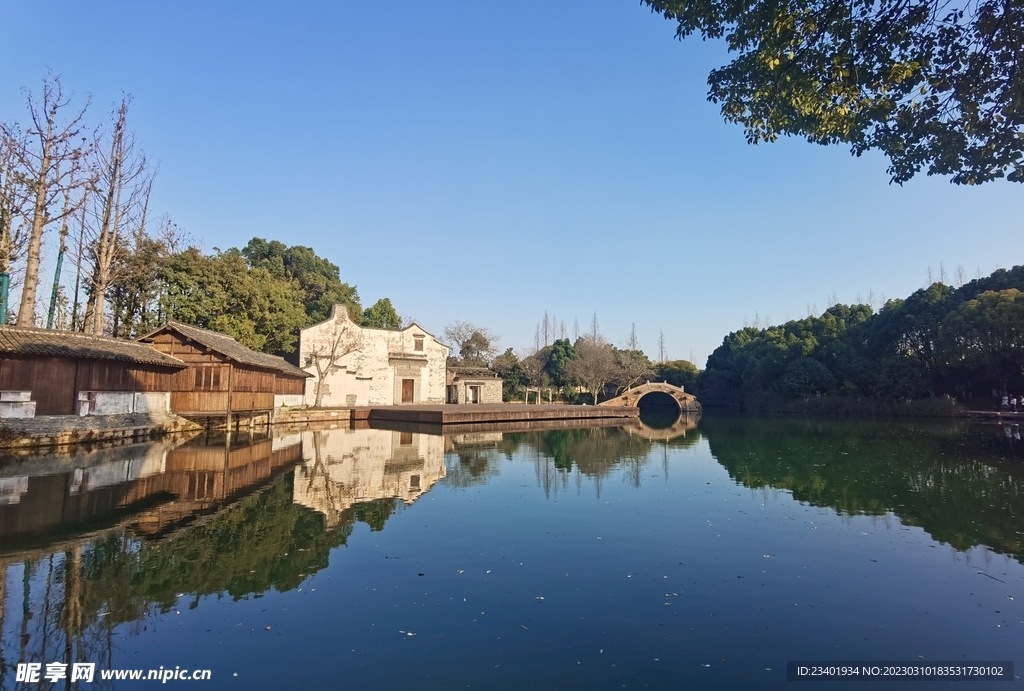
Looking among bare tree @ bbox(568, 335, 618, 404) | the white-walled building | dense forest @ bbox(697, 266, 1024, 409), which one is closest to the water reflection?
dense forest @ bbox(697, 266, 1024, 409)

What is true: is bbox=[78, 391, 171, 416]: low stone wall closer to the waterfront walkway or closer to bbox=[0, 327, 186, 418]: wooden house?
bbox=[0, 327, 186, 418]: wooden house

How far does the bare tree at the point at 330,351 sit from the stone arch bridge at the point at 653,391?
21.8 meters

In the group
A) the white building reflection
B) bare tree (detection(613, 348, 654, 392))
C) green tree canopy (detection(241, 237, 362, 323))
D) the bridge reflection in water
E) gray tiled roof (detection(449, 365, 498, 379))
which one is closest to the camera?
the bridge reflection in water

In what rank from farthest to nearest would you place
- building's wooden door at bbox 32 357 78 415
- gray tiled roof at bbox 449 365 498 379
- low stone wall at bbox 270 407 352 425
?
gray tiled roof at bbox 449 365 498 379 → low stone wall at bbox 270 407 352 425 → building's wooden door at bbox 32 357 78 415

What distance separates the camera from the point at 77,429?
51.7 ft

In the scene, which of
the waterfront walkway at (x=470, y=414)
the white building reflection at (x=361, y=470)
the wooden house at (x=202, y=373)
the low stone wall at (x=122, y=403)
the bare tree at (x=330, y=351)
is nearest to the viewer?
the white building reflection at (x=361, y=470)

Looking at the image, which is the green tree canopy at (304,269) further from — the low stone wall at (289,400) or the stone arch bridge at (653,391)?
the stone arch bridge at (653,391)

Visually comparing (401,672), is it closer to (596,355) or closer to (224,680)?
(224,680)

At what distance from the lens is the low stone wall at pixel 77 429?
14.3 meters

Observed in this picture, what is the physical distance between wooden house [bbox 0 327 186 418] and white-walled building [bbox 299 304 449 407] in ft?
46.7

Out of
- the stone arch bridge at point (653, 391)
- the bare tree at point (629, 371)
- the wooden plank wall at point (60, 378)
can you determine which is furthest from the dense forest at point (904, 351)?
the wooden plank wall at point (60, 378)

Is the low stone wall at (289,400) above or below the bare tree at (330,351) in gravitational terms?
below

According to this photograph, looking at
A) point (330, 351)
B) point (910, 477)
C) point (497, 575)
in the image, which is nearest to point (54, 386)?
point (497, 575)

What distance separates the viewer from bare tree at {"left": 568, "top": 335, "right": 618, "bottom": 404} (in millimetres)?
47094
